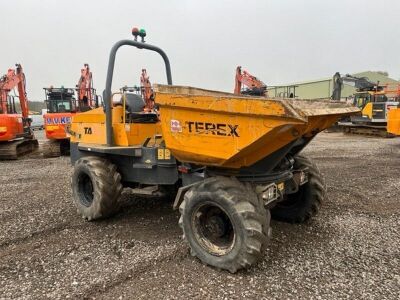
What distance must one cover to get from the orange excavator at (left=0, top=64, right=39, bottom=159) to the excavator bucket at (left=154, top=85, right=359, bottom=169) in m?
9.24

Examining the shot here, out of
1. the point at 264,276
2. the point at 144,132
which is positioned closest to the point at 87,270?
the point at 264,276

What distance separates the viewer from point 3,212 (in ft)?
17.0

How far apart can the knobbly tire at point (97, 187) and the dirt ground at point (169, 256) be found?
189mm

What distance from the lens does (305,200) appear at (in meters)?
4.27

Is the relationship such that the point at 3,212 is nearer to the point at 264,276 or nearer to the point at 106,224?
the point at 106,224

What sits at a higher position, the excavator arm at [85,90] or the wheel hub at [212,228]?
the excavator arm at [85,90]

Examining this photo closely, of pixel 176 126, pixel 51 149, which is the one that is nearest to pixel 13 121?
pixel 51 149

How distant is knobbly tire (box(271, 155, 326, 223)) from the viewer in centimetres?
420

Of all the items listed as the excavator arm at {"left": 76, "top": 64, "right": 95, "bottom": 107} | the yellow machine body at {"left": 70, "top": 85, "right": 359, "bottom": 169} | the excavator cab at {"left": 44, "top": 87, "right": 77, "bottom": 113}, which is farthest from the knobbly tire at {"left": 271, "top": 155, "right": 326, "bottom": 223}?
the excavator arm at {"left": 76, "top": 64, "right": 95, "bottom": 107}

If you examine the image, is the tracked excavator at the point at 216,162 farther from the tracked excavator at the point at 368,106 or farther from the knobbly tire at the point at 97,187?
the tracked excavator at the point at 368,106

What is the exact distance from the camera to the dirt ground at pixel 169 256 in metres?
2.92

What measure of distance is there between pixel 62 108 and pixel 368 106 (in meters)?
14.2

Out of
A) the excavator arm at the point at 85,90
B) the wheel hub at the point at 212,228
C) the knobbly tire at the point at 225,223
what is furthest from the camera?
the excavator arm at the point at 85,90

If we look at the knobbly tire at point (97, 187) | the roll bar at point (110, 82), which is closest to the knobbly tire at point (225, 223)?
the knobbly tire at point (97, 187)
